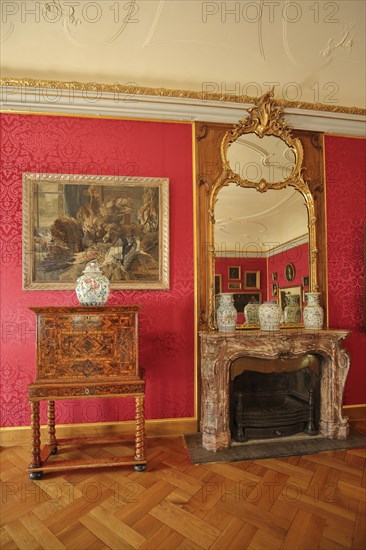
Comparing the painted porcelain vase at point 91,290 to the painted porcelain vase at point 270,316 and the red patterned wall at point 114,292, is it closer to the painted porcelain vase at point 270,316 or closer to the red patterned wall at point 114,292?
the red patterned wall at point 114,292

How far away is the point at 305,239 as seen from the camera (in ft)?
13.0

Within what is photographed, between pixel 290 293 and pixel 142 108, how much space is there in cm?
262

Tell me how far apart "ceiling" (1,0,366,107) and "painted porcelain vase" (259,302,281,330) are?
2.38m

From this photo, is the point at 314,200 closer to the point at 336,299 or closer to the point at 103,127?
the point at 336,299

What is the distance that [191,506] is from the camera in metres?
2.36

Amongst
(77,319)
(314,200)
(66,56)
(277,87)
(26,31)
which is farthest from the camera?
(314,200)

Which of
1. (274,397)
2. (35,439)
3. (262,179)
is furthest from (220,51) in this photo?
(35,439)

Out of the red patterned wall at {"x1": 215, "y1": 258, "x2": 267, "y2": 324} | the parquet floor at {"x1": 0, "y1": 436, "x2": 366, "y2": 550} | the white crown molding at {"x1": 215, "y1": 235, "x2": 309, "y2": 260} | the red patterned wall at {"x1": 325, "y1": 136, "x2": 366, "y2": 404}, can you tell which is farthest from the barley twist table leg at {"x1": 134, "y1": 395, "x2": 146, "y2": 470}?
the red patterned wall at {"x1": 325, "y1": 136, "x2": 366, "y2": 404}

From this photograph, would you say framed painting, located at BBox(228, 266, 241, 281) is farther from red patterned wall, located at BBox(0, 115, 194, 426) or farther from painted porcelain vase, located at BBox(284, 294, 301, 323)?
painted porcelain vase, located at BBox(284, 294, 301, 323)

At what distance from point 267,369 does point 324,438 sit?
3.01 ft

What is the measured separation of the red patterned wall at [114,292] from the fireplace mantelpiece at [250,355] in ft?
1.55

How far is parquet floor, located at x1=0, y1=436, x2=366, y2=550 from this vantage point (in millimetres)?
2035

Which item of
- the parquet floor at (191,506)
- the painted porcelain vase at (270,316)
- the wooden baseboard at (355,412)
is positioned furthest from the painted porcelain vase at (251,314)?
the wooden baseboard at (355,412)

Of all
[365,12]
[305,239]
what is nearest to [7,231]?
[305,239]
